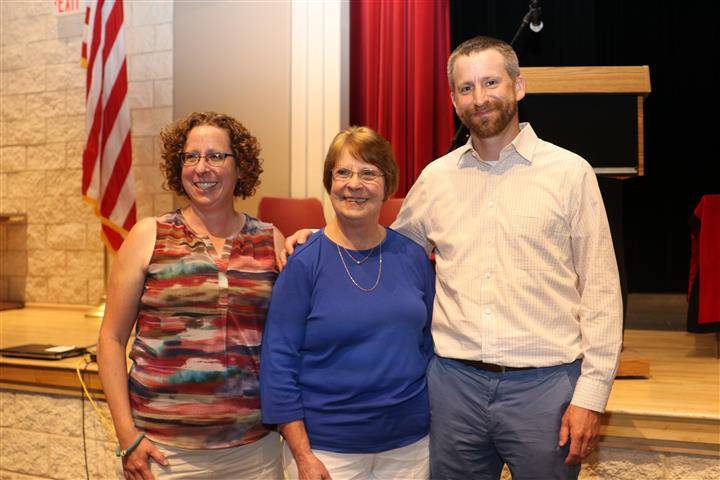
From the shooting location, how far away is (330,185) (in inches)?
65.4

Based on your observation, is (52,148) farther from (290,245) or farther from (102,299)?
(290,245)

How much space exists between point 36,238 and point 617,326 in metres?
5.02

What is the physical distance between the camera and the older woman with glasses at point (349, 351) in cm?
154

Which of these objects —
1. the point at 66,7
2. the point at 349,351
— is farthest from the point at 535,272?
the point at 66,7

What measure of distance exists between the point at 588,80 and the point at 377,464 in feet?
5.34

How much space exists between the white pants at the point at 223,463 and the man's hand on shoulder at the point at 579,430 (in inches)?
29.4

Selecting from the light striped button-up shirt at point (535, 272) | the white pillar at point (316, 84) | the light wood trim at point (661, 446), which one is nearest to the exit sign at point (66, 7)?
the white pillar at point (316, 84)

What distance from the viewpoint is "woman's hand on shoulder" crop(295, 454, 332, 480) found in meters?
1.51

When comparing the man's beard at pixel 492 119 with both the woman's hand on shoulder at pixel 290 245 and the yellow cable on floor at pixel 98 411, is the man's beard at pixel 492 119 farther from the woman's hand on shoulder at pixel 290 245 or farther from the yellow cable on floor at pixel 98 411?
the yellow cable on floor at pixel 98 411

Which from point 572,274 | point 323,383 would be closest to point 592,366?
point 572,274

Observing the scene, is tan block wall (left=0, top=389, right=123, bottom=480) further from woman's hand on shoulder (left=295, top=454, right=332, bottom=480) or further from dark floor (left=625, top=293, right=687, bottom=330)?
dark floor (left=625, top=293, right=687, bottom=330)

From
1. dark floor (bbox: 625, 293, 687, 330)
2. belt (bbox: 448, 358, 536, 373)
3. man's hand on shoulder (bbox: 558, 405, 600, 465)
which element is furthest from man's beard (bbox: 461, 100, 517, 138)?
dark floor (bbox: 625, 293, 687, 330)

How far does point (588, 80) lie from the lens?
8.01ft

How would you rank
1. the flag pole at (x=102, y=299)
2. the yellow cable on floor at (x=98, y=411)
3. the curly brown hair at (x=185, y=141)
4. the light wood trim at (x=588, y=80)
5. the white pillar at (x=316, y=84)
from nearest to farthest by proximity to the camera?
the curly brown hair at (x=185, y=141), the light wood trim at (x=588, y=80), the yellow cable on floor at (x=98, y=411), the white pillar at (x=316, y=84), the flag pole at (x=102, y=299)
